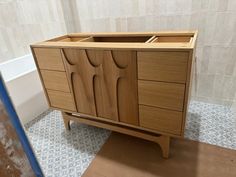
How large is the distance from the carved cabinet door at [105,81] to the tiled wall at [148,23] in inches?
38.1

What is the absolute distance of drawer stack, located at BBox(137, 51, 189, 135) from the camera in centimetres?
106

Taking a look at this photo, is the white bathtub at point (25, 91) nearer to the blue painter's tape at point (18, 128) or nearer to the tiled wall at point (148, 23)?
the tiled wall at point (148, 23)

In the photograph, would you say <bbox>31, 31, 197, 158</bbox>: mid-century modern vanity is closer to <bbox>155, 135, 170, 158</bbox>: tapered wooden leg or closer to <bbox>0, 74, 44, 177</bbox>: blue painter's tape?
<bbox>155, 135, 170, 158</bbox>: tapered wooden leg

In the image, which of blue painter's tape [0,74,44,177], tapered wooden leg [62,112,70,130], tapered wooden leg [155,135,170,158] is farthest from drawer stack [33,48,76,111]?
blue painter's tape [0,74,44,177]

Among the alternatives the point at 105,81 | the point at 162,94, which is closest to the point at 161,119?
the point at 162,94

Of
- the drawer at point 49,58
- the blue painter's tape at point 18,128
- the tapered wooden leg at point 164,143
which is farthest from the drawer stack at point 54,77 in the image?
the blue painter's tape at point 18,128

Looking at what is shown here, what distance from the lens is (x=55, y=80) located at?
1.55 m

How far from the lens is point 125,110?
1.37 m

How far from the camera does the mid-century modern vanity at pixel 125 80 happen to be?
1.09m

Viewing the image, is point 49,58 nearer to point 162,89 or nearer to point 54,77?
point 54,77

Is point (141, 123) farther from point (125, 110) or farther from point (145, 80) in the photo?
point (145, 80)

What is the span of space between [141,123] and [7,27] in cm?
196

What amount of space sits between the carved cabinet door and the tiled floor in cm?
32

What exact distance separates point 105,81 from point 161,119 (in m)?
0.48
